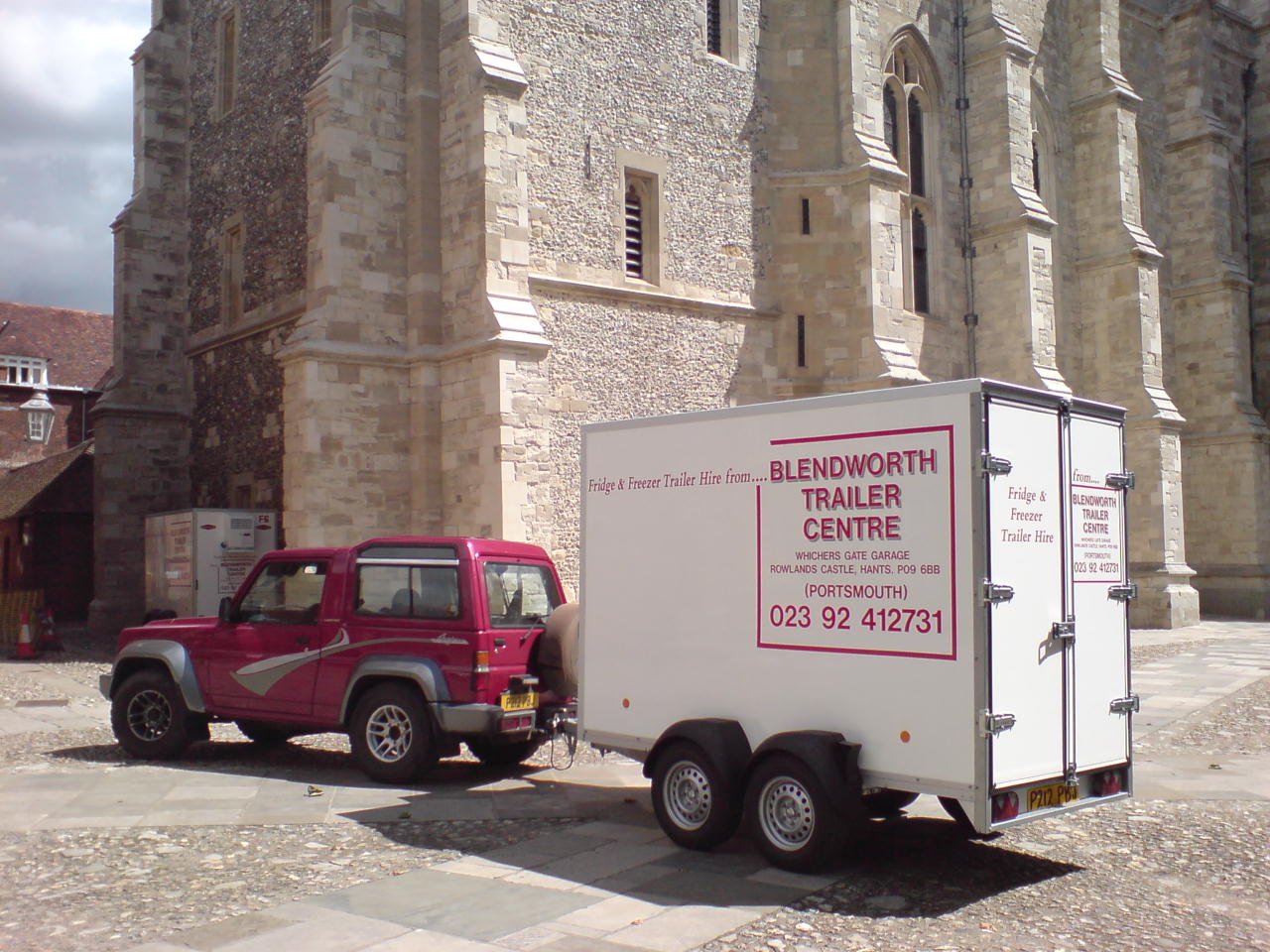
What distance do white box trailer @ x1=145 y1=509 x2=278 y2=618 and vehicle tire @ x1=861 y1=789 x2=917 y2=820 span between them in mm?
12762

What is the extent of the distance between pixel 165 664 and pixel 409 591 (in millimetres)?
2400

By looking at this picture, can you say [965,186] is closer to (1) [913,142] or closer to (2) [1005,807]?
(1) [913,142]

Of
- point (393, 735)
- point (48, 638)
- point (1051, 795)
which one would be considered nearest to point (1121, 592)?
point (1051, 795)

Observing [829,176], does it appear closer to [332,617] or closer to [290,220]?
[290,220]

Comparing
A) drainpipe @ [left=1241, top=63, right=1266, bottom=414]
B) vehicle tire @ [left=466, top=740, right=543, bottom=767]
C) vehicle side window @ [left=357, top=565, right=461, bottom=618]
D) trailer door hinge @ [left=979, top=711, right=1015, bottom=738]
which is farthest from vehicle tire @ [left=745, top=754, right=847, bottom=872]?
drainpipe @ [left=1241, top=63, right=1266, bottom=414]

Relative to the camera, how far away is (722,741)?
6.65 metres

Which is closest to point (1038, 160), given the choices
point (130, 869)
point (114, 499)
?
point (114, 499)

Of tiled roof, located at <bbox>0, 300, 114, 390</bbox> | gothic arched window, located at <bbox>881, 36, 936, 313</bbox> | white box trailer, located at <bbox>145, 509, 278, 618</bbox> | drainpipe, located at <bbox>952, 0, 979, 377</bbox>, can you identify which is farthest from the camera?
tiled roof, located at <bbox>0, 300, 114, 390</bbox>

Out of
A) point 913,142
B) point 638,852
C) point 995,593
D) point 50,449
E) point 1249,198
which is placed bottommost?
point 638,852

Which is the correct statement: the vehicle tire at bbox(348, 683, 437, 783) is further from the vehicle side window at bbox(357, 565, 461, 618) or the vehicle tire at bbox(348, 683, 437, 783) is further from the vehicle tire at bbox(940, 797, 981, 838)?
the vehicle tire at bbox(940, 797, 981, 838)

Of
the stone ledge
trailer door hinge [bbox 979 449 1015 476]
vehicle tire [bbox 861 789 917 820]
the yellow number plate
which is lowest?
vehicle tire [bbox 861 789 917 820]

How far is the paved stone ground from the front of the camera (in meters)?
5.26

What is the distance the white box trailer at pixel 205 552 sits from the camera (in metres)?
17.5

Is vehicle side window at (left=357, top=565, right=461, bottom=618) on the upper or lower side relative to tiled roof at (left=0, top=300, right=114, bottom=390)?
lower
